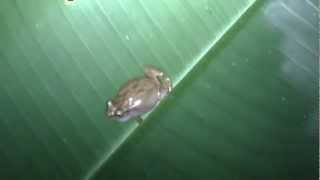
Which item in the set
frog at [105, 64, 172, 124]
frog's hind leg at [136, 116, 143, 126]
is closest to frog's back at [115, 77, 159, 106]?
frog at [105, 64, 172, 124]

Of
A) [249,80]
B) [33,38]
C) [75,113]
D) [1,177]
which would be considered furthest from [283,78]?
[1,177]

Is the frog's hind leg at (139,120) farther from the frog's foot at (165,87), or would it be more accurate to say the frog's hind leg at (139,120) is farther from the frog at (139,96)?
the frog's foot at (165,87)

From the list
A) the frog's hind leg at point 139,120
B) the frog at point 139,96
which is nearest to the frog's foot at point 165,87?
the frog at point 139,96

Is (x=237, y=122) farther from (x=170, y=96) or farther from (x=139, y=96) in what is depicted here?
(x=139, y=96)

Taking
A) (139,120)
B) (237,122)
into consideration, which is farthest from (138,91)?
(237,122)

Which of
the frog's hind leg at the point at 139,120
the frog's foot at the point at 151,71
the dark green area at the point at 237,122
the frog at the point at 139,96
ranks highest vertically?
the frog's foot at the point at 151,71

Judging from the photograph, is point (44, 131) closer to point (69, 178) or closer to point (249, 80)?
point (69, 178)
